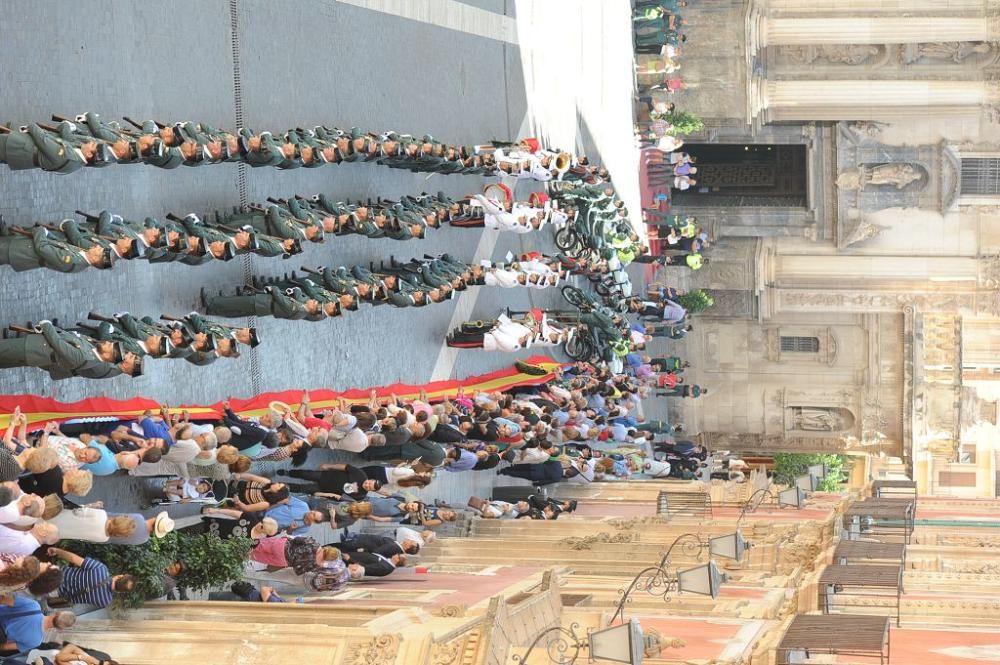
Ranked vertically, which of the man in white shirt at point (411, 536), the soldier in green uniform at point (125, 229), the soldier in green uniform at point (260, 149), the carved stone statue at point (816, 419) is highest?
the soldier in green uniform at point (260, 149)

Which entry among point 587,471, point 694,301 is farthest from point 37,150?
→ point 694,301

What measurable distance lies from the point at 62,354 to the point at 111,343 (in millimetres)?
471

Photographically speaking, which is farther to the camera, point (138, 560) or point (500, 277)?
point (500, 277)

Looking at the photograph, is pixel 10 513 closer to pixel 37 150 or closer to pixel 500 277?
pixel 37 150

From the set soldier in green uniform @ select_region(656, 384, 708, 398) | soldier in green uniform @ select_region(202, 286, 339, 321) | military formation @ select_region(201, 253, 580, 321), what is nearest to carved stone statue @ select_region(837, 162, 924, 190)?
soldier in green uniform @ select_region(656, 384, 708, 398)

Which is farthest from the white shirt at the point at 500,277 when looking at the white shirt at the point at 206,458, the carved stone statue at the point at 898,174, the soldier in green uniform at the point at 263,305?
the carved stone statue at the point at 898,174

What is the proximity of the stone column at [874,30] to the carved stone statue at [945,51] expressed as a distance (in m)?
0.50

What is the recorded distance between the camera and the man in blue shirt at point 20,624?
10562 millimetres

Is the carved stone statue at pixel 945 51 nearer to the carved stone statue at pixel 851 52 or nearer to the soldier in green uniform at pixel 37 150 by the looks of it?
the carved stone statue at pixel 851 52

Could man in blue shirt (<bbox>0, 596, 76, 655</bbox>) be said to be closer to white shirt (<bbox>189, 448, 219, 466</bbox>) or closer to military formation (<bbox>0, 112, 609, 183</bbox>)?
white shirt (<bbox>189, 448, 219, 466</bbox>)

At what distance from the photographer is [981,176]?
107 feet

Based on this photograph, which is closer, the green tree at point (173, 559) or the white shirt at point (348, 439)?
the green tree at point (173, 559)

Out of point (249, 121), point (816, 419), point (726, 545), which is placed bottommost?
point (816, 419)

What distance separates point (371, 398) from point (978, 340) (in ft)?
70.3
